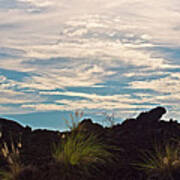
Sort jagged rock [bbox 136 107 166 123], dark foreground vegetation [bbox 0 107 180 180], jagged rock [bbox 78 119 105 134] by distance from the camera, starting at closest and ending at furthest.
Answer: dark foreground vegetation [bbox 0 107 180 180]
jagged rock [bbox 78 119 105 134]
jagged rock [bbox 136 107 166 123]

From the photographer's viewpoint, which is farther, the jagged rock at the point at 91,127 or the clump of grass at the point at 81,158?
the jagged rock at the point at 91,127

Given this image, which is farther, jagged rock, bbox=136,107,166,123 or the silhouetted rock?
jagged rock, bbox=136,107,166,123

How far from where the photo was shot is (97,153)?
29.5ft

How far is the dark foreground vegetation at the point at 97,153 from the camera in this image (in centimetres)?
817

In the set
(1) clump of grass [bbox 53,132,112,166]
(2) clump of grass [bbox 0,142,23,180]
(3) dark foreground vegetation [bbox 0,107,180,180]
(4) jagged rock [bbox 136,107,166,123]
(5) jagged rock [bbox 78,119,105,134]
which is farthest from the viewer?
(4) jagged rock [bbox 136,107,166,123]

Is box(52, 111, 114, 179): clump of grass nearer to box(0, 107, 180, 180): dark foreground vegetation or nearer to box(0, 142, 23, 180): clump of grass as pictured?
box(0, 107, 180, 180): dark foreground vegetation

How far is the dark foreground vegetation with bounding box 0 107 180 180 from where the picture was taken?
8.17 metres

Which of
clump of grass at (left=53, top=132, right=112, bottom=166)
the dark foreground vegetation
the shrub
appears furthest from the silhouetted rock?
the shrub

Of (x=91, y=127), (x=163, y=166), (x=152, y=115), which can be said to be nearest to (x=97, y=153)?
(x=163, y=166)

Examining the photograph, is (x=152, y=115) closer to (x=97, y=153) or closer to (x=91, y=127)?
(x=91, y=127)

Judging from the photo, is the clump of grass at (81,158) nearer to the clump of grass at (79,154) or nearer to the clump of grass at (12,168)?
the clump of grass at (79,154)

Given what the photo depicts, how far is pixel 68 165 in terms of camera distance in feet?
27.1

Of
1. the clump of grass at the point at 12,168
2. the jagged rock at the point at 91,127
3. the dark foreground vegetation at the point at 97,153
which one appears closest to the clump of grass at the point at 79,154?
the dark foreground vegetation at the point at 97,153

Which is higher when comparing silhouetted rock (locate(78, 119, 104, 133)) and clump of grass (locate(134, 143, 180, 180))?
silhouetted rock (locate(78, 119, 104, 133))
